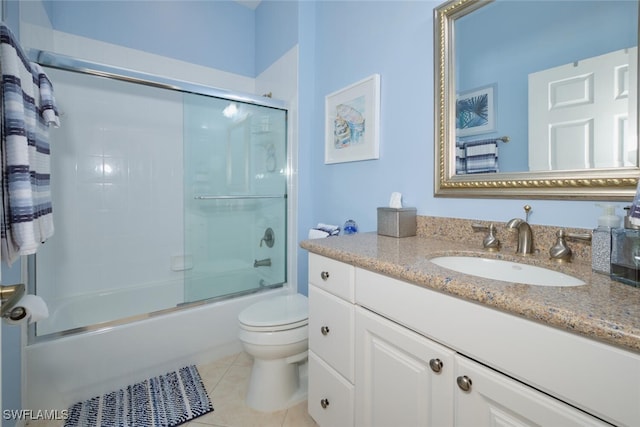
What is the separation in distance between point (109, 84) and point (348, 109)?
170 cm

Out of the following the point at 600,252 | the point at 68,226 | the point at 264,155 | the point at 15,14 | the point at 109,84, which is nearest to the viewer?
the point at 600,252

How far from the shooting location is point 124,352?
1.53 metres

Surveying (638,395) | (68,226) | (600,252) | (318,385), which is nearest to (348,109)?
(600,252)

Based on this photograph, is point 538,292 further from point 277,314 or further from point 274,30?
point 274,30

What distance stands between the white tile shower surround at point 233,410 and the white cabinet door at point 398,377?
0.50m

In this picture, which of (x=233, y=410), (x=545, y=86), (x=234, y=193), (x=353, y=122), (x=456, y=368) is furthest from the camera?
(x=234, y=193)

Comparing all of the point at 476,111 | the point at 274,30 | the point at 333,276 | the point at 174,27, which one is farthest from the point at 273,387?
the point at 174,27

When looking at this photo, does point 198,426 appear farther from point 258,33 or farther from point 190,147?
point 258,33

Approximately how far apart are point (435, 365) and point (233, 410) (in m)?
1.11

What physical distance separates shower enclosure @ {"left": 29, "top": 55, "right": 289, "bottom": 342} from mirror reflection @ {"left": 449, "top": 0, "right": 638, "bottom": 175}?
126 centimetres

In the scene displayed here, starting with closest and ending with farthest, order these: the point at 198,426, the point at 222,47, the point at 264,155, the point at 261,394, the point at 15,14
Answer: the point at 15,14, the point at 198,426, the point at 261,394, the point at 264,155, the point at 222,47

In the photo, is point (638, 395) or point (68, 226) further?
point (68, 226)

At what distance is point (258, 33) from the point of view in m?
2.47

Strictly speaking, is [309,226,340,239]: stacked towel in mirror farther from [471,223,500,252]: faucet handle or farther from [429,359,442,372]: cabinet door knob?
[429,359,442,372]: cabinet door knob
